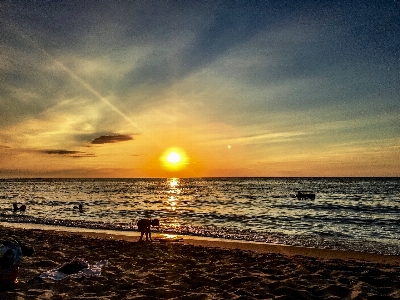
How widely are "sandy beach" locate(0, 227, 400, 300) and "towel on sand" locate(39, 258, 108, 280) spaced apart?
0.27 m

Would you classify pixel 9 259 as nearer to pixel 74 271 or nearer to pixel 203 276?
pixel 74 271

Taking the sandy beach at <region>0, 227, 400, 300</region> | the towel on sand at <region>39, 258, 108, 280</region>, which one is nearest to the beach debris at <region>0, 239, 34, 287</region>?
the sandy beach at <region>0, 227, 400, 300</region>

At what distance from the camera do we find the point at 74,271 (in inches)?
354

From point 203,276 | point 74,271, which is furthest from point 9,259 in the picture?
point 203,276

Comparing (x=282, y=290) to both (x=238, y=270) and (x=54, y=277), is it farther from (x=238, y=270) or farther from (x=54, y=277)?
(x=54, y=277)

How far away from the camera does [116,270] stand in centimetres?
941

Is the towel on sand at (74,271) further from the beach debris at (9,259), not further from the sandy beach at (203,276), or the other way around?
the beach debris at (9,259)

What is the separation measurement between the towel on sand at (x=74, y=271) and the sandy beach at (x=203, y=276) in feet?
0.89

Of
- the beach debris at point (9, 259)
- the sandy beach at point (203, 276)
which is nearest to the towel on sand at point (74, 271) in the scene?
the sandy beach at point (203, 276)

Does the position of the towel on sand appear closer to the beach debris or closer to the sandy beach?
the sandy beach

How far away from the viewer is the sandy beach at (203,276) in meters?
7.39

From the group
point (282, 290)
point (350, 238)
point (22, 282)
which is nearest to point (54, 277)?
point (22, 282)

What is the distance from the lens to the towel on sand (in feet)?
28.1

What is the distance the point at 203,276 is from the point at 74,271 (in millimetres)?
3751
